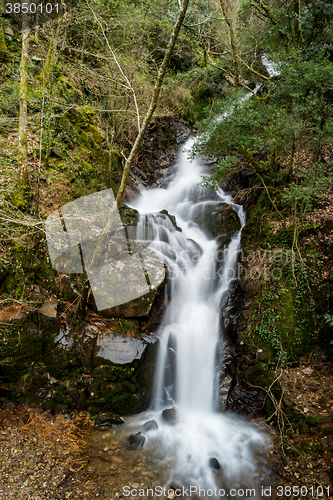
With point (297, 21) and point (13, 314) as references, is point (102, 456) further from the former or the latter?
point (297, 21)

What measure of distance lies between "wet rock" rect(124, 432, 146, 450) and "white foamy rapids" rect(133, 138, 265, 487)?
25 centimetres

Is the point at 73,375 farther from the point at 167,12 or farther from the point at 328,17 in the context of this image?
the point at 167,12

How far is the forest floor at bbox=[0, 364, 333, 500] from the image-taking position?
12.8ft

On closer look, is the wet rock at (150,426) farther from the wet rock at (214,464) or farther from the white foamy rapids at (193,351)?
the wet rock at (214,464)

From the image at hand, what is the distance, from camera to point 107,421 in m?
5.34

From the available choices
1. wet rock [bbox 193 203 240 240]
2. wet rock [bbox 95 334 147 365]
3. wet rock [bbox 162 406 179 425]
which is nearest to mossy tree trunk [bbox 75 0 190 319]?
wet rock [bbox 95 334 147 365]

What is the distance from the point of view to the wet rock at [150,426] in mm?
5367

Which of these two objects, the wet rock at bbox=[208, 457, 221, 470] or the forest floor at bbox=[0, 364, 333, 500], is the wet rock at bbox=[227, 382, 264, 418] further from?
the wet rock at bbox=[208, 457, 221, 470]

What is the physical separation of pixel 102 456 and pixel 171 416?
5.83ft

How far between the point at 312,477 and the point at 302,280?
3889mm

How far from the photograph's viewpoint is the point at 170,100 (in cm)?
1378

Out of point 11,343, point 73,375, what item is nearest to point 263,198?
point 73,375

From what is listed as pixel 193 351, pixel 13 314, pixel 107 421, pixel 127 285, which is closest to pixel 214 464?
pixel 107 421

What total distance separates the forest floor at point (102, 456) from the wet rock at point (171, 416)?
963 mm
